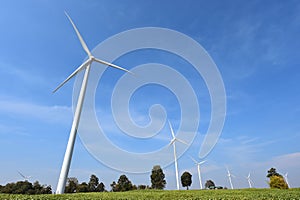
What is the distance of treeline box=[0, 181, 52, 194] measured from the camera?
69287 millimetres

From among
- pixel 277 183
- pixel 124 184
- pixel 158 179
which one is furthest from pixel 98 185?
pixel 277 183

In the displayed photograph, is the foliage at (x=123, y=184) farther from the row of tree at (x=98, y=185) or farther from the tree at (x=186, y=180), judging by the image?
the tree at (x=186, y=180)

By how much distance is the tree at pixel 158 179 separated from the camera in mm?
80512

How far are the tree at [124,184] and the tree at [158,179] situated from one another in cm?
834

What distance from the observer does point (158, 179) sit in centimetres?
8169

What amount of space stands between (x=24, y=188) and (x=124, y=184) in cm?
3172

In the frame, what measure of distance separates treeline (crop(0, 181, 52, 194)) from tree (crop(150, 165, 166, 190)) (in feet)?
120

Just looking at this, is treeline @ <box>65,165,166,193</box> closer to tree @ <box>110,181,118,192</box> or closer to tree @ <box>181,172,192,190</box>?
tree @ <box>110,181,118,192</box>

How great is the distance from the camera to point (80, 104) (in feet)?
95.7

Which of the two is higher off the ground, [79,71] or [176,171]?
[79,71]

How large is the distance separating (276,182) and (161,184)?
36683mm

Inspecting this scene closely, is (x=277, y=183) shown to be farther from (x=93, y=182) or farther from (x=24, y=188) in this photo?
(x=24, y=188)

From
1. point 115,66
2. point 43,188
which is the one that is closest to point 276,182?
point 115,66

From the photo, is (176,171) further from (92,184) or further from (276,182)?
(92,184)
